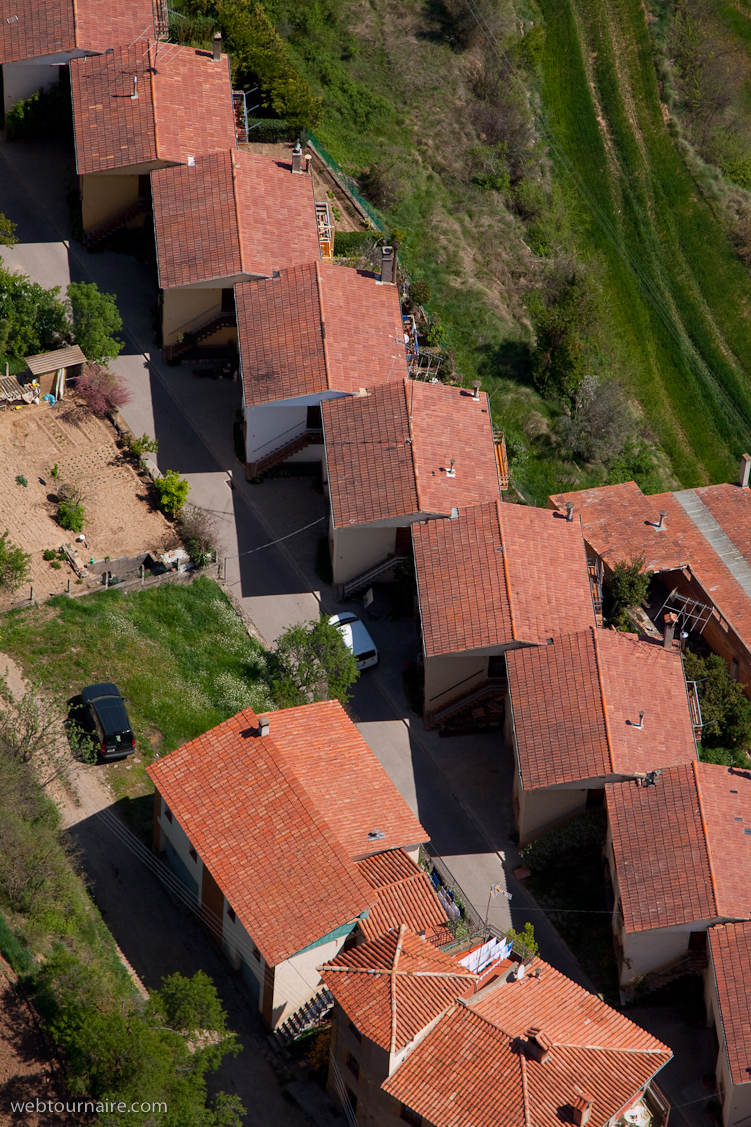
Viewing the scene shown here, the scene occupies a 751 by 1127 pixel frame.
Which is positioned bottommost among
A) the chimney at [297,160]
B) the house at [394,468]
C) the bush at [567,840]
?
the bush at [567,840]

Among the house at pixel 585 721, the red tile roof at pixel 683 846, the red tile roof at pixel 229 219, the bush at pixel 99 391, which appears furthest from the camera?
the red tile roof at pixel 229 219

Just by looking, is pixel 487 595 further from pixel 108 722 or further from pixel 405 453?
pixel 108 722

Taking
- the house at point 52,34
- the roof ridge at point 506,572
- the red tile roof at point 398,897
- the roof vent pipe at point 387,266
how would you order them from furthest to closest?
the house at point 52,34, the roof vent pipe at point 387,266, the roof ridge at point 506,572, the red tile roof at point 398,897

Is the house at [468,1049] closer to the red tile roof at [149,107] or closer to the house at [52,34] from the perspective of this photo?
the red tile roof at [149,107]

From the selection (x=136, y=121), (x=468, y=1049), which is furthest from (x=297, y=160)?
(x=468, y=1049)

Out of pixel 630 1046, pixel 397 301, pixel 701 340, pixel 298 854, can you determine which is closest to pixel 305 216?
pixel 397 301

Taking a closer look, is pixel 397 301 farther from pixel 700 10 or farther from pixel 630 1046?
pixel 700 10

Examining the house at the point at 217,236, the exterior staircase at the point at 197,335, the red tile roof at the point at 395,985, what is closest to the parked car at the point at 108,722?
the red tile roof at the point at 395,985

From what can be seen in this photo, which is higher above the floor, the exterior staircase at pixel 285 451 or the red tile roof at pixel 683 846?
the exterior staircase at pixel 285 451

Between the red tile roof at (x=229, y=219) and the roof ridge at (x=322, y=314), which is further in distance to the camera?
the red tile roof at (x=229, y=219)
